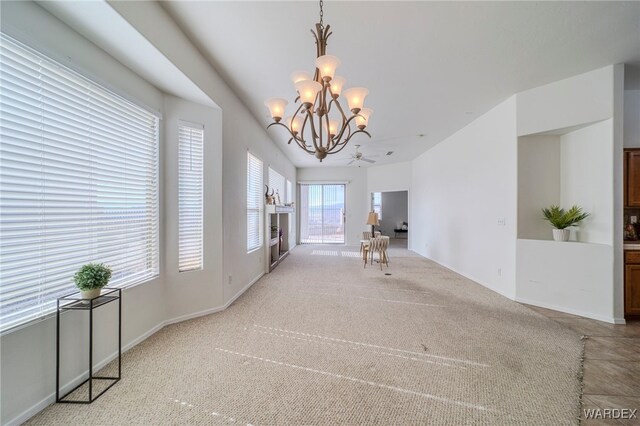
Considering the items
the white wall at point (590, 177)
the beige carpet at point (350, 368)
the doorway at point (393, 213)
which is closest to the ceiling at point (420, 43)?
the white wall at point (590, 177)

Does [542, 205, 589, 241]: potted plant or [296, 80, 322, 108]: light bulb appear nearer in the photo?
[296, 80, 322, 108]: light bulb

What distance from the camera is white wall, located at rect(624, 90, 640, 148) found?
3267 millimetres

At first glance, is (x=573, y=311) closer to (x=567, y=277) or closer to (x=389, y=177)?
(x=567, y=277)

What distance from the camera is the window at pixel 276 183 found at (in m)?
6.07

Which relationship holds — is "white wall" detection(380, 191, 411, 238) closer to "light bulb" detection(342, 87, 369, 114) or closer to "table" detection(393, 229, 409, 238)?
"table" detection(393, 229, 409, 238)

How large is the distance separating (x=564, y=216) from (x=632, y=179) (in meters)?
0.87

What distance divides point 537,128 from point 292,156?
584cm

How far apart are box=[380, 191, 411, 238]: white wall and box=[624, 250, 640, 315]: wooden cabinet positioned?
8983mm

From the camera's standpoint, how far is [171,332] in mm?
2643

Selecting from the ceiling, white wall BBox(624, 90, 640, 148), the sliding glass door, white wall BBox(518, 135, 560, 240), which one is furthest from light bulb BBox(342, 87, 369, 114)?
the sliding glass door

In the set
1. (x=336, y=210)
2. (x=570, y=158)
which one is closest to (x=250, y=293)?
(x=570, y=158)

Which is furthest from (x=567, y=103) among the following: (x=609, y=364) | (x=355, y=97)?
(x=355, y=97)

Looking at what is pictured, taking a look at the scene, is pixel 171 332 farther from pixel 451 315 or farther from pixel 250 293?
pixel 451 315

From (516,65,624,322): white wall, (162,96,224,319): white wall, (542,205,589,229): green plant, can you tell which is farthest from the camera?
(542,205,589,229): green plant
